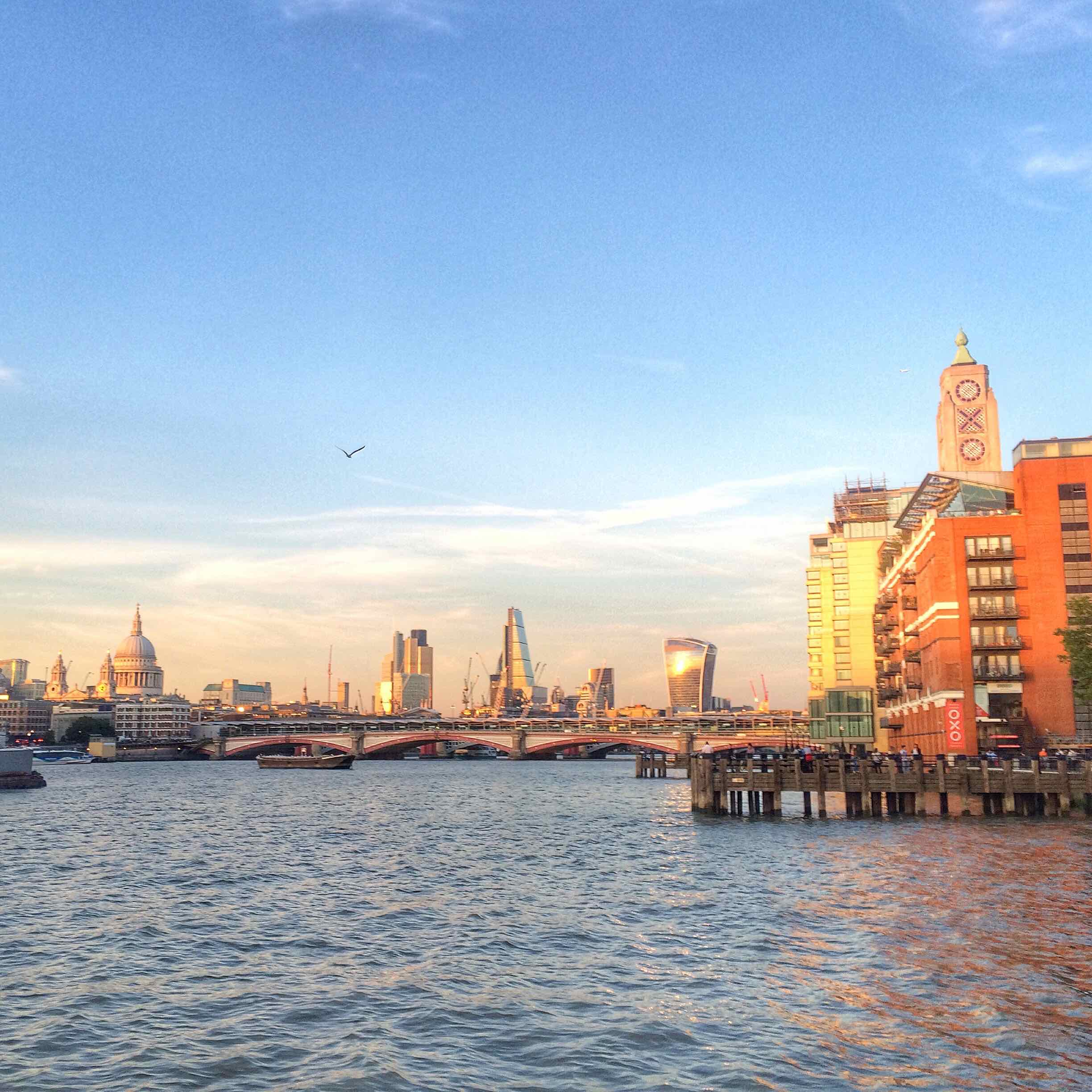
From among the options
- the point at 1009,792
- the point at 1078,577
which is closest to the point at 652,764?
the point at 1078,577

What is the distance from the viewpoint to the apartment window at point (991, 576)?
9494 centimetres

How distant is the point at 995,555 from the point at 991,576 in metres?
1.87

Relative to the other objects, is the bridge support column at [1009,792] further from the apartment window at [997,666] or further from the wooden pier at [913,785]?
the apartment window at [997,666]

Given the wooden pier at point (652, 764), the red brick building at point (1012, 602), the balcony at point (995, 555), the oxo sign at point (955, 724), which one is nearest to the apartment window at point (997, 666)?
the red brick building at point (1012, 602)

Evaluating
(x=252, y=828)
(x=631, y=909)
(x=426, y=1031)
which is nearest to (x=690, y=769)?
A: (x=252, y=828)

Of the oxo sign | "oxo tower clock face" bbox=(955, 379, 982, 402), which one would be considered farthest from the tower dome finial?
the oxo sign

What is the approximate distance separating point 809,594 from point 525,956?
144m

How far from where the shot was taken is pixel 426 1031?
26.6 m

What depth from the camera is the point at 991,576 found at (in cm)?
9550

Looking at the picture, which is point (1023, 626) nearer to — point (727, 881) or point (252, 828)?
point (727, 881)

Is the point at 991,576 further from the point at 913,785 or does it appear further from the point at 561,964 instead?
the point at 561,964

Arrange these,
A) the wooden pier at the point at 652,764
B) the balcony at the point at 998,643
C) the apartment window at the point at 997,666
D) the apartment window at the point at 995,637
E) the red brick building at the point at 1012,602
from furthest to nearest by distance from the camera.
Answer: the wooden pier at the point at 652,764
the apartment window at the point at 995,637
the apartment window at the point at 997,666
the balcony at the point at 998,643
the red brick building at the point at 1012,602

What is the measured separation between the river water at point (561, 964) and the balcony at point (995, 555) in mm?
32115

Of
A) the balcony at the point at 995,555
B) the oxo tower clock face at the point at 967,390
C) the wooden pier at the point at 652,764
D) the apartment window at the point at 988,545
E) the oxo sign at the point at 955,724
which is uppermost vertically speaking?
the oxo tower clock face at the point at 967,390
